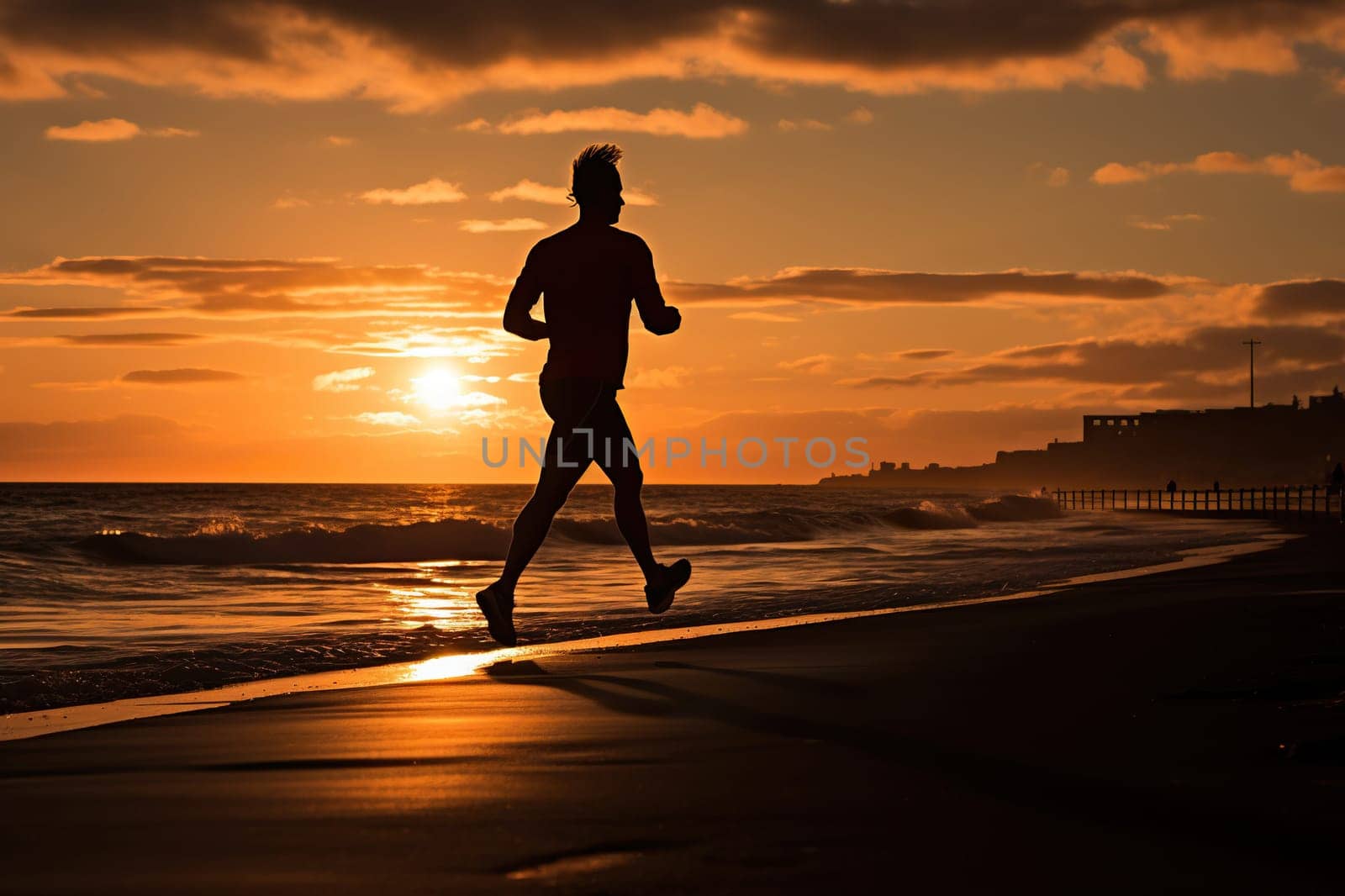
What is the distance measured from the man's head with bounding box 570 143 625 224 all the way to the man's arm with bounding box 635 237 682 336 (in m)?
0.25

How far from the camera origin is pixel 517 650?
6879 mm

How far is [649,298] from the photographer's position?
249 inches

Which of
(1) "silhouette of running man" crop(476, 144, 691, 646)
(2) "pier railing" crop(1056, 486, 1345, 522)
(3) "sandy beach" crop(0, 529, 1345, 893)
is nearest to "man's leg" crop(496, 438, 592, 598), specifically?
(1) "silhouette of running man" crop(476, 144, 691, 646)

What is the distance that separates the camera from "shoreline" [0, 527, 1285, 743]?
4.75 metres

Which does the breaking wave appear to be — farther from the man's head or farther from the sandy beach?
the sandy beach

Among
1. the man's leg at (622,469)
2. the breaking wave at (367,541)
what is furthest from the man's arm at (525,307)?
the breaking wave at (367,541)

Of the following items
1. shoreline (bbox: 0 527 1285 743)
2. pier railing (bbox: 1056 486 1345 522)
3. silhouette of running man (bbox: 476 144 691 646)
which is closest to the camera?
shoreline (bbox: 0 527 1285 743)

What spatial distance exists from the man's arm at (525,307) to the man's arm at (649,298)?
479 millimetres

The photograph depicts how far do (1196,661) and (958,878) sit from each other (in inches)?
140

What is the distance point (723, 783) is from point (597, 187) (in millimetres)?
4028

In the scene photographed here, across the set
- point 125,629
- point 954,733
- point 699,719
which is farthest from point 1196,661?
point 125,629

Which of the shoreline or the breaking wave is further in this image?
the breaking wave

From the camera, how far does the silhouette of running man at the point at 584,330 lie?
6.22 m

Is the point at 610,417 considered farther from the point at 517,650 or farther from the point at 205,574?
the point at 205,574
